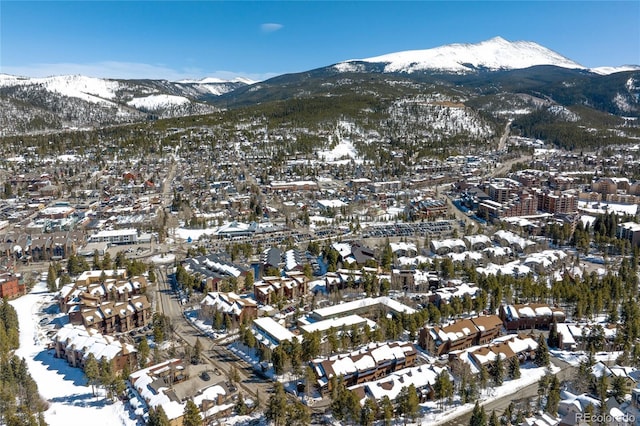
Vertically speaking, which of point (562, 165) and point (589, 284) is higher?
point (562, 165)

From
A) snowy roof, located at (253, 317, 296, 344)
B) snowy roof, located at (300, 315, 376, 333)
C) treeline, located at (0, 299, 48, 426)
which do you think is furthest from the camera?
snowy roof, located at (300, 315, 376, 333)

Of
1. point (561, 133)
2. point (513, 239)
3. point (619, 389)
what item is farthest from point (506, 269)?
point (561, 133)

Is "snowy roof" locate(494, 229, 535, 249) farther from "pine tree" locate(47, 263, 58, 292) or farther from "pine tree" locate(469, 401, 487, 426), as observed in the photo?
"pine tree" locate(47, 263, 58, 292)

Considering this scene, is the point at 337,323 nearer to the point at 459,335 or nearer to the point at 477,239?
the point at 459,335

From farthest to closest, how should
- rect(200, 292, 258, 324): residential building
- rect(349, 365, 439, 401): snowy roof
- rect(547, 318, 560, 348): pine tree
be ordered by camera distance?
1. rect(200, 292, 258, 324): residential building
2. rect(547, 318, 560, 348): pine tree
3. rect(349, 365, 439, 401): snowy roof

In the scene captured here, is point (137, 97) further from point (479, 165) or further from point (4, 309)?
point (4, 309)

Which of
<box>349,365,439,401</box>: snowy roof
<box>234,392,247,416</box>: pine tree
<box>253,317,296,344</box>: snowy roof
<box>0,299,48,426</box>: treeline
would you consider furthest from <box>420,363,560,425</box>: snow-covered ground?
<box>0,299,48,426</box>: treeline

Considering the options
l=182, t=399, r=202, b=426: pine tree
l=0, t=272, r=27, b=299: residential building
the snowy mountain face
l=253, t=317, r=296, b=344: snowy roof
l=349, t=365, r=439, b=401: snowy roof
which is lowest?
l=349, t=365, r=439, b=401: snowy roof

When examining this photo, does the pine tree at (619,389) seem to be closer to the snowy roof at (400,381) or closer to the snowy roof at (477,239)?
the snowy roof at (400,381)

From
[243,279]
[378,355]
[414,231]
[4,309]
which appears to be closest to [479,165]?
[414,231]
